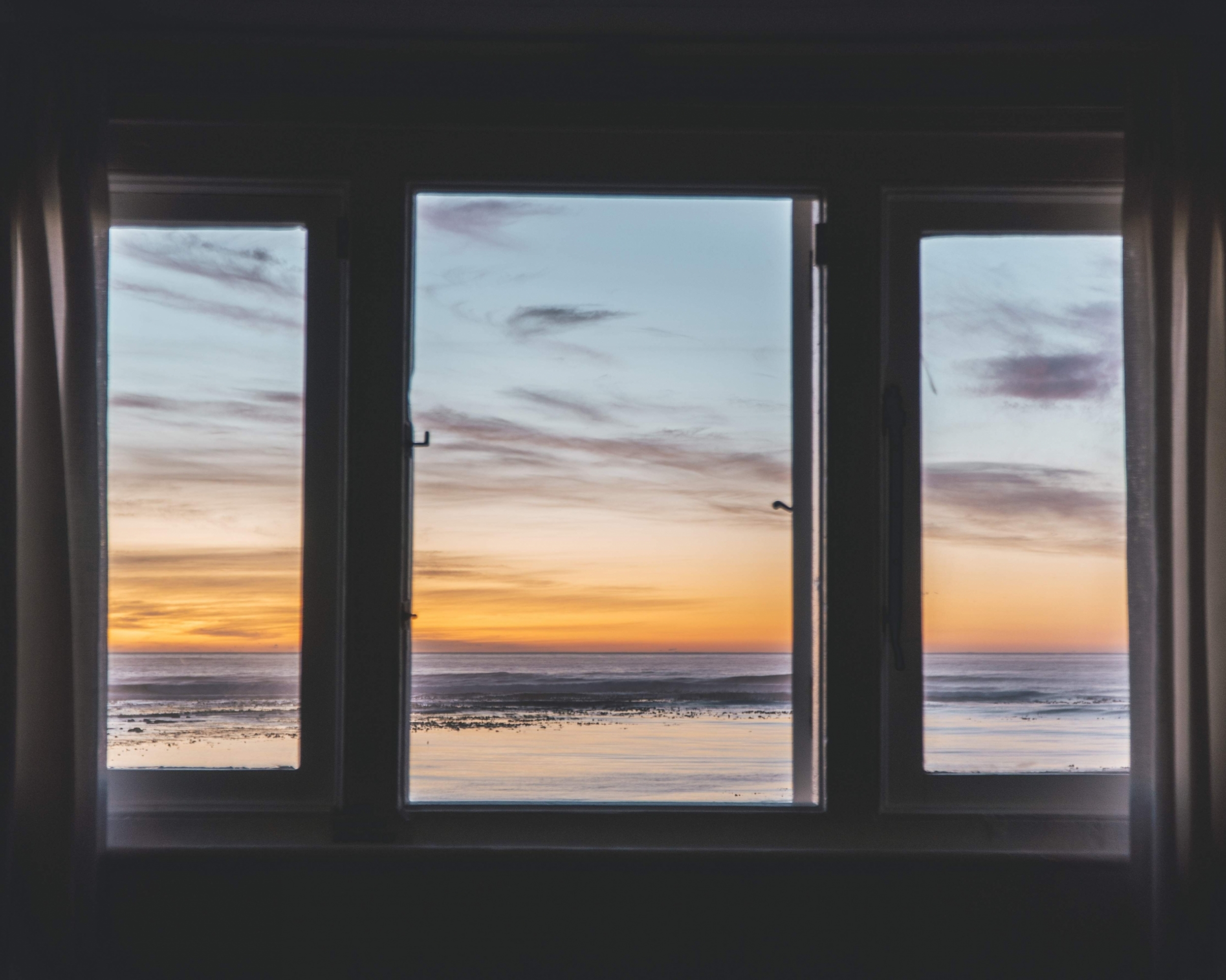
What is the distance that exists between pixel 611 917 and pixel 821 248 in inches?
58.3

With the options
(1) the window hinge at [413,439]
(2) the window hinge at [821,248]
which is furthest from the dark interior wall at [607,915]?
(1) the window hinge at [413,439]

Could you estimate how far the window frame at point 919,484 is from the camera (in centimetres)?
224

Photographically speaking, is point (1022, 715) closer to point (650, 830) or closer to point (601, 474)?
point (650, 830)

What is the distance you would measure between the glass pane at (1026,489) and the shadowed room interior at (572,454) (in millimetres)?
17

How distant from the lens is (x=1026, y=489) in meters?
2.32

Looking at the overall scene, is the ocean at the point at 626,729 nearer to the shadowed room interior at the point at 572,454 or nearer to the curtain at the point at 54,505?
the shadowed room interior at the point at 572,454

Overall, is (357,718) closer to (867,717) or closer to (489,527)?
(489,527)

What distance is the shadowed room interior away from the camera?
2084 millimetres

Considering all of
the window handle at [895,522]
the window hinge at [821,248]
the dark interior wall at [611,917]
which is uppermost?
the window hinge at [821,248]

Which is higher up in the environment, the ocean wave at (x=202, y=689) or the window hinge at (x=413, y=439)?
the window hinge at (x=413, y=439)

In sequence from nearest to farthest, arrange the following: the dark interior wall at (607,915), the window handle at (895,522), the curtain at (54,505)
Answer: the curtain at (54,505) → the dark interior wall at (607,915) → the window handle at (895,522)

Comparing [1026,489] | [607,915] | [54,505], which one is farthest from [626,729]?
[54,505]

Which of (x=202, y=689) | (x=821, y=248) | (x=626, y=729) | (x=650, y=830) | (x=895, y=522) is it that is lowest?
(x=650, y=830)

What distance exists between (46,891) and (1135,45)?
9.13ft
